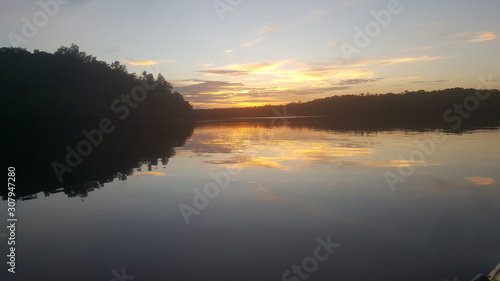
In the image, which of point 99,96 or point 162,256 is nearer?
point 162,256

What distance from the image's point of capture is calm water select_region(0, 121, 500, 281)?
7.22m

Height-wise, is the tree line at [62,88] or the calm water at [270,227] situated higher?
the tree line at [62,88]

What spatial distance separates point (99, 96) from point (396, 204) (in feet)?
278

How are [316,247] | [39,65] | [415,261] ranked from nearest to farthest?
1. [415,261]
2. [316,247]
3. [39,65]

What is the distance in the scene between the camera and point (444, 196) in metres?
12.4

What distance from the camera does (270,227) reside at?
956cm

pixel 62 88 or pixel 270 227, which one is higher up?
pixel 62 88

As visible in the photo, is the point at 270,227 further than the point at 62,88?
No

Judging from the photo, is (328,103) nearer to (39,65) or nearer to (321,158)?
(39,65)

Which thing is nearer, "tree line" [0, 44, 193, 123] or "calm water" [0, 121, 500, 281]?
"calm water" [0, 121, 500, 281]

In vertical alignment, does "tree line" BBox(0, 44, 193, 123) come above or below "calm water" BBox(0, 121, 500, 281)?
above

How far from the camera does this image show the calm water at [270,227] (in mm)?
7219

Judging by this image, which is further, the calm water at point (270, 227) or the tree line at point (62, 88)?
the tree line at point (62, 88)

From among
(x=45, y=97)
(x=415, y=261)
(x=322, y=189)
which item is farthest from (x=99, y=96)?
(x=415, y=261)
